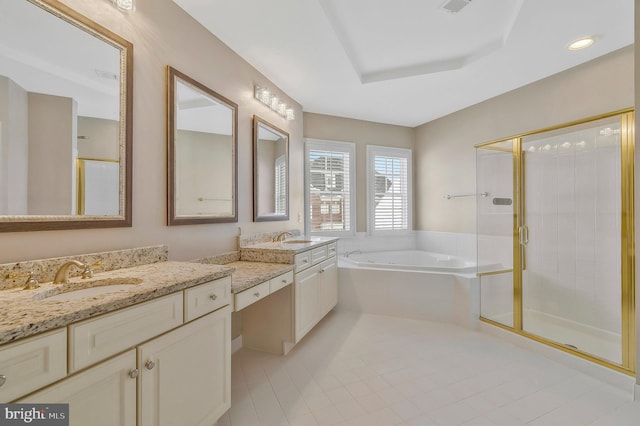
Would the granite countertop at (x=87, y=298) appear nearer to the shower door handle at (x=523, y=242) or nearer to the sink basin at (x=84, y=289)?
the sink basin at (x=84, y=289)

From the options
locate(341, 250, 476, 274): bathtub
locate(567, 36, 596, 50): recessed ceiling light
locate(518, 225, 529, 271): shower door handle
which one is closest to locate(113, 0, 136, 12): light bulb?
locate(341, 250, 476, 274): bathtub

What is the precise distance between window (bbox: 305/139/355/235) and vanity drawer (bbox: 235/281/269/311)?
1.94 m

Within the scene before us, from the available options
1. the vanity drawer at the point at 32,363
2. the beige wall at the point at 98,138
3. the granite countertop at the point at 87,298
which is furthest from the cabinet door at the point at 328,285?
the vanity drawer at the point at 32,363

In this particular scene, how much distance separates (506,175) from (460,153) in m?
1.04

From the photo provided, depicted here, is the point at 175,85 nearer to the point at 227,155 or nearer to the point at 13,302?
the point at 227,155

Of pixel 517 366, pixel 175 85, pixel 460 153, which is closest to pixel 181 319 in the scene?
pixel 175 85

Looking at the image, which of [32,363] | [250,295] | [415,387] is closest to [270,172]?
[250,295]

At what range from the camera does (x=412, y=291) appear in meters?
3.03

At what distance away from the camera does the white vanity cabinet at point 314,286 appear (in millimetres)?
2281

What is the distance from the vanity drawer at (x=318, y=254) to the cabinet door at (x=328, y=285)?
0.07m

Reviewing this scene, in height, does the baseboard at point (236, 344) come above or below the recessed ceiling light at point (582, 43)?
below

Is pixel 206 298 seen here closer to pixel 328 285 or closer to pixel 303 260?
pixel 303 260

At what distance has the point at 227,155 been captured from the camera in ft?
7.40

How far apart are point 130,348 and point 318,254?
179 centimetres
